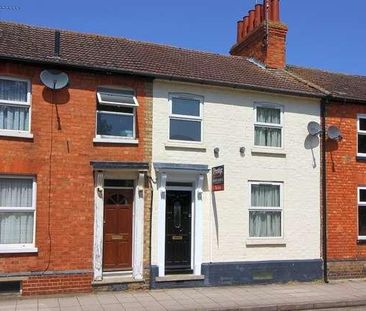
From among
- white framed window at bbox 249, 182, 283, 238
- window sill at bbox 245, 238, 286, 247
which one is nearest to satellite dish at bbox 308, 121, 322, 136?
white framed window at bbox 249, 182, 283, 238

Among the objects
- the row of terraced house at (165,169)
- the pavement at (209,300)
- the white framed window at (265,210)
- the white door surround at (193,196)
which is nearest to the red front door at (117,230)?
the row of terraced house at (165,169)

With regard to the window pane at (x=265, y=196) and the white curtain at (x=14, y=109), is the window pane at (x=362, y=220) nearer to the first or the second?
the window pane at (x=265, y=196)

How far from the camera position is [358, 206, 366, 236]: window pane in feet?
53.9

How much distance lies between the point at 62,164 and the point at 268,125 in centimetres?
592

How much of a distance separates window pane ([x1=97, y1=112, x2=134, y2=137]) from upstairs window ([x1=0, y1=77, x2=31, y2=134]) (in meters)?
1.77

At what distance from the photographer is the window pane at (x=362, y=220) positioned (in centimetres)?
1644

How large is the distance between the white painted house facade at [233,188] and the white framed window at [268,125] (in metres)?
0.03

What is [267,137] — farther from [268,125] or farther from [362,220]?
[362,220]

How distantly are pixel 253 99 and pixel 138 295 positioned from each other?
6.26 metres

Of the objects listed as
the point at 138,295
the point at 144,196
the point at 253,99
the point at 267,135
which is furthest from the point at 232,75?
the point at 138,295

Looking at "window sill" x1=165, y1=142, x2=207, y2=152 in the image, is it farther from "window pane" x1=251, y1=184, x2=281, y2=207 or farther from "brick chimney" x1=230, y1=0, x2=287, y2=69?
"brick chimney" x1=230, y1=0, x2=287, y2=69

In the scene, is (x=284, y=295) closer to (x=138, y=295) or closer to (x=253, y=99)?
(x=138, y=295)

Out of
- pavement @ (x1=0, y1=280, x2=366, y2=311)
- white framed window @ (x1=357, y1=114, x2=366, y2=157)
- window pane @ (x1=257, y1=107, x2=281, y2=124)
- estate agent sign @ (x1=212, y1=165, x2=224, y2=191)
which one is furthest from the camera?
white framed window @ (x1=357, y1=114, x2=366, y2=157)

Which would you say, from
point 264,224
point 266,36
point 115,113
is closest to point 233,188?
point 264,224
